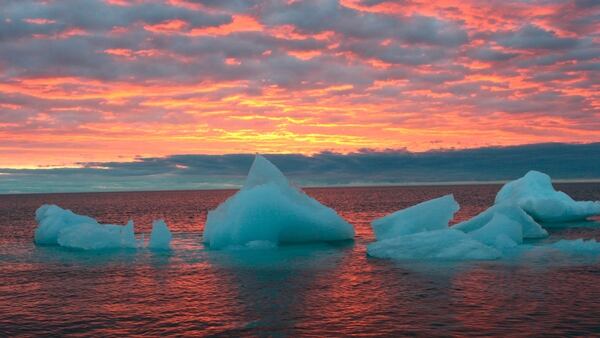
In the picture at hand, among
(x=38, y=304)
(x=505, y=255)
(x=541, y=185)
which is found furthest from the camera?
(x=541, y=185)

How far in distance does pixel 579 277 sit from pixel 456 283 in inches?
197

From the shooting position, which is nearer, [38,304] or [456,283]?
[38,304]

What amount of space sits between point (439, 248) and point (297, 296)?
10.1 metres

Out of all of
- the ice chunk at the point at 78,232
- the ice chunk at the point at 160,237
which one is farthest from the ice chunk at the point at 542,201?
the ice chunk at the point at 78,232

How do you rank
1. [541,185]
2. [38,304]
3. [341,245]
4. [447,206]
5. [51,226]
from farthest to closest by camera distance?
[541,185], [51,226], [341,245], [447,206], [38,304]

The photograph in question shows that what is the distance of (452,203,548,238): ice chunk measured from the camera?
105 feet

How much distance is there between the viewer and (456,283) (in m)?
18.9

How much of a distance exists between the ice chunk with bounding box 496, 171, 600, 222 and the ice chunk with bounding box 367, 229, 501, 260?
25.0 metres

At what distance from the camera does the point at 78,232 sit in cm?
3350

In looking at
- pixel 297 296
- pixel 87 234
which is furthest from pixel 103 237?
pixel 297 296

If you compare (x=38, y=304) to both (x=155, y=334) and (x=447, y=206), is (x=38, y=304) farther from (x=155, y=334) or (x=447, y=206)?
(x=447, y=206)

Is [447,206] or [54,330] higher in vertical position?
[447,206]

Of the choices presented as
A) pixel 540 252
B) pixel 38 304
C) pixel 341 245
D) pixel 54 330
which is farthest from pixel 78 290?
pixel 540 252

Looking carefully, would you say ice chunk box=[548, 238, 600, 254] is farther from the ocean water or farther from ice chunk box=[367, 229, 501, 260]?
ice chunk box=[367, 229, 501, 260]
